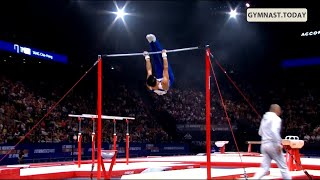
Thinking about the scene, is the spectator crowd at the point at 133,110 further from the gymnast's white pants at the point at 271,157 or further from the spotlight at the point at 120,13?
the gymnast's white pants at the point at 271,157

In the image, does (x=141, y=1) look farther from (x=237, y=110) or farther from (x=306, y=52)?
(x=306, y=52)

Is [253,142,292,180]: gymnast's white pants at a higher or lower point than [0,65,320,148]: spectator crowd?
lower

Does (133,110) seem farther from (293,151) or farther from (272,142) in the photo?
(272,142)

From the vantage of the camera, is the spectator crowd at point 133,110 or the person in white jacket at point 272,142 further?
the spectator crowd at point 133,110

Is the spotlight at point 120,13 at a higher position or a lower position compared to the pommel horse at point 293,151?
higher

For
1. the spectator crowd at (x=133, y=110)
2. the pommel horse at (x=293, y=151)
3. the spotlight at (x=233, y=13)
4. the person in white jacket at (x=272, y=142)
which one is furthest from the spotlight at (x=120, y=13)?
the person in white jacket at (x=272, y=142)

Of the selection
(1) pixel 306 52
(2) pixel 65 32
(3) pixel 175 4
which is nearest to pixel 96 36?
(2) pixel 65 32

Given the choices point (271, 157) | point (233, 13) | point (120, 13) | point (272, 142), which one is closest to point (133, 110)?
point (120, 13)

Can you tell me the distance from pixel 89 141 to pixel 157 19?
26.6ft

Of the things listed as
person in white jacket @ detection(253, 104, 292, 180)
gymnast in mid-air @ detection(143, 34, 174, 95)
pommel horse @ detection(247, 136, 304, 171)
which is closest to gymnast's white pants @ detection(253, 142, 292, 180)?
person in white jacket @ detection(253, 104, 292, 180)

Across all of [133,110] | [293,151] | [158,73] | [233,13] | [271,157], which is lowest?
[293,151]

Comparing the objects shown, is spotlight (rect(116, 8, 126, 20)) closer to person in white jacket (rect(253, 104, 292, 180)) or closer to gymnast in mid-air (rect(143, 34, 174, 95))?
gymnast in mid-air (rect(143, 34, 174, 95))

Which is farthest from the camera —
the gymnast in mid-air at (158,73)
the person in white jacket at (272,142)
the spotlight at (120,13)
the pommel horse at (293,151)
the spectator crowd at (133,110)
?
the spotlight at (120,13)

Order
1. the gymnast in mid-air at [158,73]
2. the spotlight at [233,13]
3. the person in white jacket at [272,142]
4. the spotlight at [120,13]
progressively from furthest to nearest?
the spotlight at [233,13] → the spotlight at [120,13] → the gymnast in mid-air at [158,73] → the person in white jacket at [272,142]
